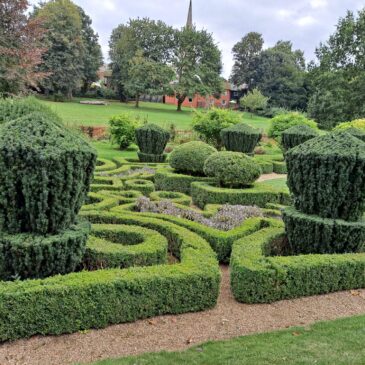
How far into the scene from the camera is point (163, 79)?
51.3m

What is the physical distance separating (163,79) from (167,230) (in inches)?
1813

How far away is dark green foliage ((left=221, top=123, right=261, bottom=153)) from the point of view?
65.3ft

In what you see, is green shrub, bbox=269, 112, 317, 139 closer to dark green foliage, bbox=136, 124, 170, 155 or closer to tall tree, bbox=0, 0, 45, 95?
dark green foliage, bbox=136, 124, 170, 155

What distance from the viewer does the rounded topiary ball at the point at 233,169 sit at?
11406 mm

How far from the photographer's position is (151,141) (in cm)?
1872

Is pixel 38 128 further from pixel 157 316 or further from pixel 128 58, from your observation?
pixel 128 58

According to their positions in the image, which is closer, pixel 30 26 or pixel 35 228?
pixel 35 228

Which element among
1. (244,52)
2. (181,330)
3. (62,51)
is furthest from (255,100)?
(181,330)

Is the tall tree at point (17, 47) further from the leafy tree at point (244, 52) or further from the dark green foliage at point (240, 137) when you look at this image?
the leafy tree at point (244, 52)

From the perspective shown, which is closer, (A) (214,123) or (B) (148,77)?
(A) (214,123)

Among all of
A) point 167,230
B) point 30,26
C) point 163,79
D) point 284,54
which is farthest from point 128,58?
point 167,230

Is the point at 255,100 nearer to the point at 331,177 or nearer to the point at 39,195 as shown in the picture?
the point at 331,177

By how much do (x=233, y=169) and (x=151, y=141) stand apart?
798 centimetres

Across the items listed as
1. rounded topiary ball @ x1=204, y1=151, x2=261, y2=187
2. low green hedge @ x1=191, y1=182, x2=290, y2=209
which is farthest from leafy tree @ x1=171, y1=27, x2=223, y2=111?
low green hedge @ x1=191, y1=182, x2=290, y2=209
